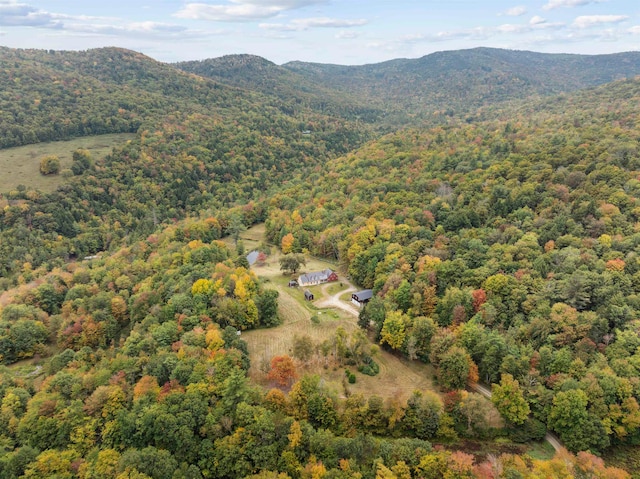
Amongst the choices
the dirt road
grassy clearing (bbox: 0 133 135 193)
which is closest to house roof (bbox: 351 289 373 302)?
the dirt road

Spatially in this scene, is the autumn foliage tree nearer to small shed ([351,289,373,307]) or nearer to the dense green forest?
the dense green forest

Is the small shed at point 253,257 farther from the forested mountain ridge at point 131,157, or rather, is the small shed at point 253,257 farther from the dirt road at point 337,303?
the forested mountain ridge at point 131,157

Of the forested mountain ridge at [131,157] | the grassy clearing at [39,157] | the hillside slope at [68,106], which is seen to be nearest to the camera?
the forested mountain ridge at [131,157]

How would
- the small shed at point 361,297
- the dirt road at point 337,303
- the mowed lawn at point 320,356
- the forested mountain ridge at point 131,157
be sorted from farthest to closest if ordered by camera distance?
the forested mountain ridge at point 131,157, the small shed at point 361,297, the dirt road at point 337,303, the mowed lawn at point 320,356

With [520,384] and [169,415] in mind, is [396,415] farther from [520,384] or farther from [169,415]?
[169,415]

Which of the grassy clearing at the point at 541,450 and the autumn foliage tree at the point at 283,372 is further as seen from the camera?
the autumn foliage tree at the point at 283,372

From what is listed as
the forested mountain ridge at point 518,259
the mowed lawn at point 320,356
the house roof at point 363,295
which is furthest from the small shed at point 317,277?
the house roof at point 363,295

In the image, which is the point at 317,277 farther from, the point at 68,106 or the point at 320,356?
the point at 68,106

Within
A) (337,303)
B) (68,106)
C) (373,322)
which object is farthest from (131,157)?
(373,322)

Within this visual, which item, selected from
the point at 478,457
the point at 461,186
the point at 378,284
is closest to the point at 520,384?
the point at 478,457
